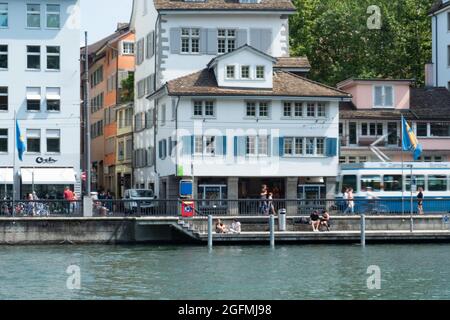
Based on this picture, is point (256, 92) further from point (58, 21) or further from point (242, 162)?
point (58, 21)

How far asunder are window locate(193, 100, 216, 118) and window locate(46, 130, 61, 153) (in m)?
9.56

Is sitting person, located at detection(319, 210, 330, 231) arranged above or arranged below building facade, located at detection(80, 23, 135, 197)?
below

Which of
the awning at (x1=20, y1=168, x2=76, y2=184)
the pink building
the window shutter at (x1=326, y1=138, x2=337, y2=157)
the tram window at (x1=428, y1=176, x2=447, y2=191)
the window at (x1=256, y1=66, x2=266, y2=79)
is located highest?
the window at (x1=256, y1=66, x2=266, y2=79)

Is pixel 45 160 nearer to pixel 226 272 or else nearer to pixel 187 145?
pixel 187 145

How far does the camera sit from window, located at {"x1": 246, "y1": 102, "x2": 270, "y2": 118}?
72.8m

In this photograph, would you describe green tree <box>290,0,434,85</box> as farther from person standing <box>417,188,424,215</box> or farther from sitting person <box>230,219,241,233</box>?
sitting person <box>230,219,241,233</box>

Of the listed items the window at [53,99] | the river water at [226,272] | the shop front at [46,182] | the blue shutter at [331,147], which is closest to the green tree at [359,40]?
the blue shutter at [331,147]

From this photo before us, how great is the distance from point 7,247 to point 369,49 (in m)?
43.5

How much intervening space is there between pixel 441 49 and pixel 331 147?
2086cm

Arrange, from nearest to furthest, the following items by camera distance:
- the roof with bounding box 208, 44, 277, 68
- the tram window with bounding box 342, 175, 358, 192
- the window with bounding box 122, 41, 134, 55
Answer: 1. the tram window with bounding box 342, 175, 358, 192
2. the roof with bounding box 208, 44, 277, 68
3. the window with bounding box 122, 41, 134, 55

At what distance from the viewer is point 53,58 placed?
7606 cm

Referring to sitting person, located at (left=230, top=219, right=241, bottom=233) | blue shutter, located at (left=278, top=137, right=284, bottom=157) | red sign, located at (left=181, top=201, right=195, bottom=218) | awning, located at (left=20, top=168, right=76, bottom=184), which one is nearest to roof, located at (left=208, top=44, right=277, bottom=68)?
blue shutter, located at (left=278, top=137, right=284, bottom=157)
